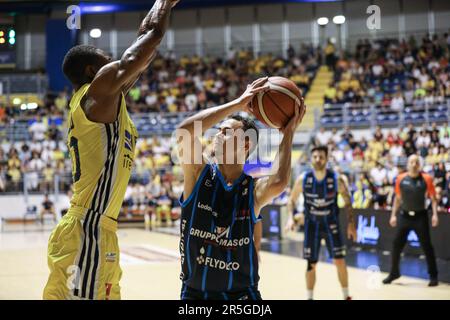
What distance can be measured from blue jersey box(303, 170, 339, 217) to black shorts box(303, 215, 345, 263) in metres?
0.08

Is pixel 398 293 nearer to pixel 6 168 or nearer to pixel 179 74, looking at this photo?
pixel 6 168

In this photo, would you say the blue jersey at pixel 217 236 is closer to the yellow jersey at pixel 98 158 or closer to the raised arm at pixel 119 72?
the yellow jersey at pixel 98 158

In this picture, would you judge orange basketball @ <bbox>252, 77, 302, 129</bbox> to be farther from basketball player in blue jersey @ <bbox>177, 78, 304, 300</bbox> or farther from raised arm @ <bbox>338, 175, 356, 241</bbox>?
raised arm @ <bbox>338, 175, 356, 241</bbox>

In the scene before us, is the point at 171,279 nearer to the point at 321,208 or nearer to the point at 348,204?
the point at 321,208

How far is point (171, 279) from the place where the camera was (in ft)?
30.9

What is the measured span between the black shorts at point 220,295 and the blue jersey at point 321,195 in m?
4.86

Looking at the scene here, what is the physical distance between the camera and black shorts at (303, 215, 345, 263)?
26.1ft

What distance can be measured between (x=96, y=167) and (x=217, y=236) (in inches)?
27.8

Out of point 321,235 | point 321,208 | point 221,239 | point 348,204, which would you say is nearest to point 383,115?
point 348,204

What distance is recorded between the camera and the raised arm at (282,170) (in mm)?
3336

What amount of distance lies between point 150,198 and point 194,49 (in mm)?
11271

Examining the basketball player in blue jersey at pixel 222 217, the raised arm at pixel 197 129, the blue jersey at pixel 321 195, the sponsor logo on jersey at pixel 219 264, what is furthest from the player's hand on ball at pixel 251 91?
the blue jersey at pixel 321 195

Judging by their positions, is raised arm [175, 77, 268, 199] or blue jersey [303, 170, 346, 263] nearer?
raised arm [175, 77, 268, 199]

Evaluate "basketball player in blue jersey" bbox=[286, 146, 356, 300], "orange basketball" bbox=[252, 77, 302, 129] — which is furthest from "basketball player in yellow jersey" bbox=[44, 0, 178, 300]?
"basketball player in blue jersey" bbox=[286, 146, 356, 300]
